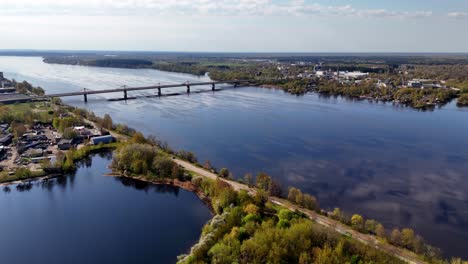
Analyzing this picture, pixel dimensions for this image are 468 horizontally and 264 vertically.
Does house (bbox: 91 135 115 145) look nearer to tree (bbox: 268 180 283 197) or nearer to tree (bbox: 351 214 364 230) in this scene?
tree (bbox: 268 180 283 197)

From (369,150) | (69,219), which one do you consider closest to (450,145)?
(369,150)

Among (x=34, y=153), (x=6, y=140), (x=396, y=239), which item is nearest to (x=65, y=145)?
(x=34, y=153)

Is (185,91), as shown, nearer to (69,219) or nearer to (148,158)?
(148,158)

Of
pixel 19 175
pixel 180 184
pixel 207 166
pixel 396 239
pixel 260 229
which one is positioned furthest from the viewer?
pixel 207 166

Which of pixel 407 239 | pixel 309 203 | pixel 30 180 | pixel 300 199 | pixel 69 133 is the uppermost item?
pixel 69 133

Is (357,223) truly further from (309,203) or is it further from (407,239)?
(309,203)

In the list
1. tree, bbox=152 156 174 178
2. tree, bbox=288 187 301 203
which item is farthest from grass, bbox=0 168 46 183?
tree, bbox=288 187 301 203
